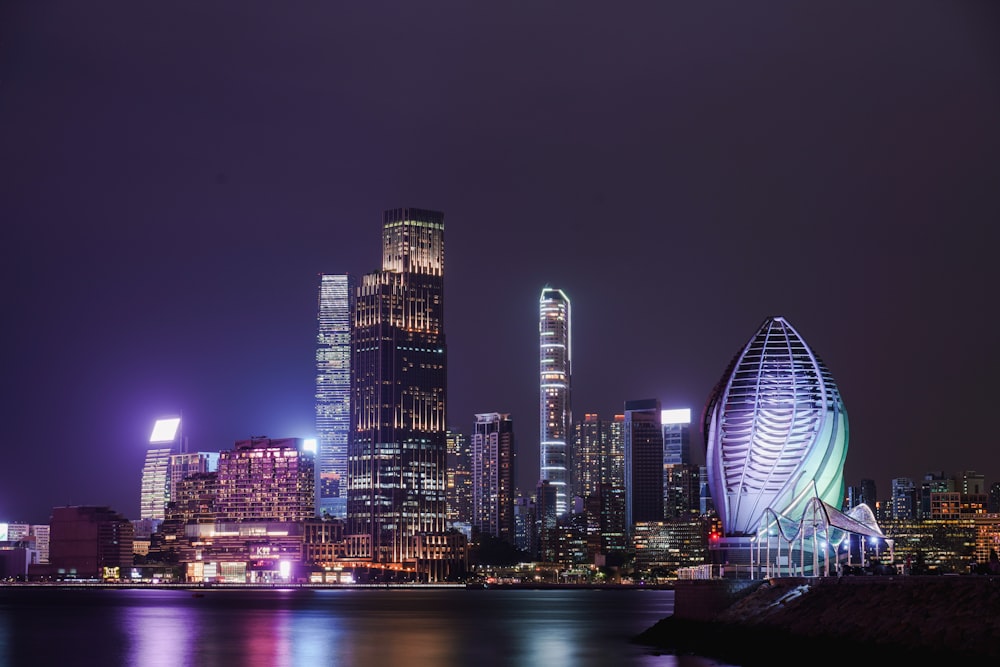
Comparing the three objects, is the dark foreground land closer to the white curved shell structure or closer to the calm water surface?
the calm water surface

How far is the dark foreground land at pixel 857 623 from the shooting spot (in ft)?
168

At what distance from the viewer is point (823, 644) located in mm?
59438

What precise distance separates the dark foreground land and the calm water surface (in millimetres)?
2814

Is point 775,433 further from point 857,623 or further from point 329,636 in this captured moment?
point 857,623

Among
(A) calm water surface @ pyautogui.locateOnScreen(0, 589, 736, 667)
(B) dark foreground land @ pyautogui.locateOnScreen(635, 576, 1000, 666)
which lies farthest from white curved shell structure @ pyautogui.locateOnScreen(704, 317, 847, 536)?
(B) dark foreground land @ pyautogui.locateOnScreen(635, 576, 1000, 666)

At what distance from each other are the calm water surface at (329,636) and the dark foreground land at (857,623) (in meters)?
2.81

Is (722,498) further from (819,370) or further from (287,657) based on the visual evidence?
(287,657)

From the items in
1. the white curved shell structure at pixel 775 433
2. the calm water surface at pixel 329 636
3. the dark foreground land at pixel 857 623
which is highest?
the white curved shell structure at pixel 775 433

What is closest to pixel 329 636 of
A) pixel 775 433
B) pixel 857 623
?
pixel 775 433

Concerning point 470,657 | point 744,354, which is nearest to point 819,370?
point 744,354

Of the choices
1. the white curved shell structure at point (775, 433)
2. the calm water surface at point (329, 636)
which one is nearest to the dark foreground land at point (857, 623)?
the calm water surface at point (329, 636)

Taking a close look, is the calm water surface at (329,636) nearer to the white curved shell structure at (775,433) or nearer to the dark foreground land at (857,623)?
the dark foreground land at (857,623)

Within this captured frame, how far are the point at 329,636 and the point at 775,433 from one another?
34.3 meters

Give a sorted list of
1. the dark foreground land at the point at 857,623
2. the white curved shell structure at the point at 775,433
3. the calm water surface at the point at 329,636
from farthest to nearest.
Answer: the white curved shell structure at the point at 775,433
the calm water surface at the point at 329,636
the dark foreground land at the point at 857,623
